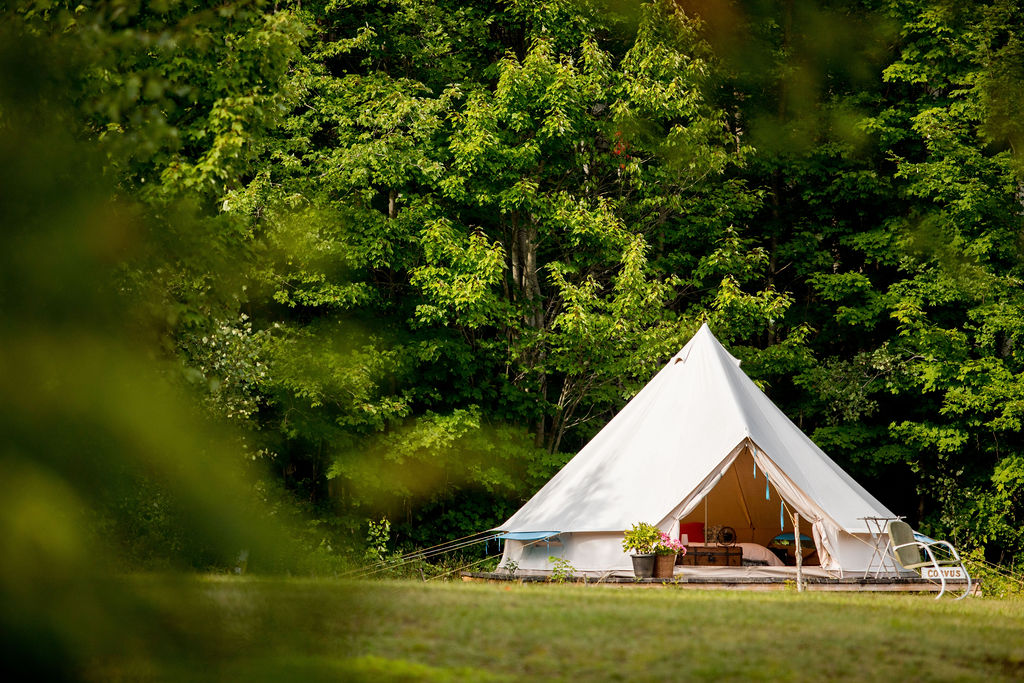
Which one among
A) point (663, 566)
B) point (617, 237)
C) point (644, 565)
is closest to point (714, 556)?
point (663, 566)

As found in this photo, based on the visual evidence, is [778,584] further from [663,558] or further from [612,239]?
[612,239]

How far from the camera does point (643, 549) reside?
32.9 feet

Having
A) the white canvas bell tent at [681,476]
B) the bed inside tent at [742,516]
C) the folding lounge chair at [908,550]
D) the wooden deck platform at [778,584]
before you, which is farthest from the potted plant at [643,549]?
the bed inside tent at [742,516]

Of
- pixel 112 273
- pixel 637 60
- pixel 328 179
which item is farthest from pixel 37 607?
pixel 637 60

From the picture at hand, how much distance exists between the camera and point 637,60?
52.1 ft

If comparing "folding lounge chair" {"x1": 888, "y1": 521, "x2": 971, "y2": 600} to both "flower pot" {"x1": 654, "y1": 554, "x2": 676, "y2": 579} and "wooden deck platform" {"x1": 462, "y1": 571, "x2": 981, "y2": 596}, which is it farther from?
"flower pot" {"x1": 654, "y1": 554, "x2": 676, "y2": 579}

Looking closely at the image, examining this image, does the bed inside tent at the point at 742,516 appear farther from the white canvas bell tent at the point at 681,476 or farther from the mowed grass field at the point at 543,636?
the mowed grass field at the point at 543,636

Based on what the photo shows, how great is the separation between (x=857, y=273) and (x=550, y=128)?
6.32 m

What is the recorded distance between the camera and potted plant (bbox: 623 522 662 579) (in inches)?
395

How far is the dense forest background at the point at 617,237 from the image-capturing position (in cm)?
1462

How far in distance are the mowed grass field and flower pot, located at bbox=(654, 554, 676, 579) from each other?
5.95ft

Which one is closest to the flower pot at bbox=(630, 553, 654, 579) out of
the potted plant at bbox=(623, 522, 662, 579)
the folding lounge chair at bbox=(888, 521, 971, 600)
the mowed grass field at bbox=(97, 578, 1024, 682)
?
the potted plant at bbox=(623, 522, 662, 579)

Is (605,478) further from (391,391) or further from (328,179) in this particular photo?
(328,179)

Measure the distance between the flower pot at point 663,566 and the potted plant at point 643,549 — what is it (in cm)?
4
